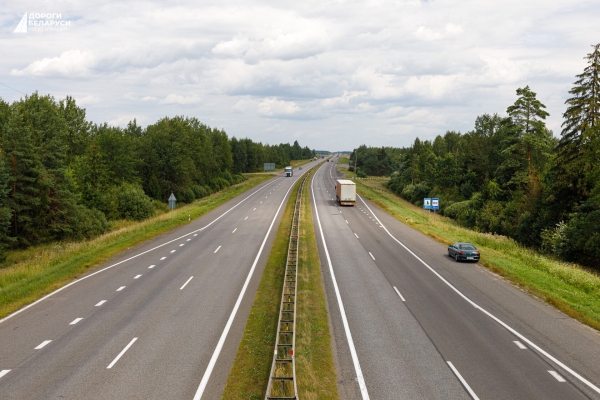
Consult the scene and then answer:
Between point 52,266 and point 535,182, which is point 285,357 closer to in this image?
point 52,266

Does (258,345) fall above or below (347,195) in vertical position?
below

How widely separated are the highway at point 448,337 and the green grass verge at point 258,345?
7.13 ft

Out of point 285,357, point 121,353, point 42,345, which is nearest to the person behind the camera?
point 285,357

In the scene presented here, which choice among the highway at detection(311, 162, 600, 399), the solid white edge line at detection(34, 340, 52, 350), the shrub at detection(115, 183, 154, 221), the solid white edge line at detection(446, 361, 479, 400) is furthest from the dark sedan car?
the shrub at detection(115, 183, 154, 221)

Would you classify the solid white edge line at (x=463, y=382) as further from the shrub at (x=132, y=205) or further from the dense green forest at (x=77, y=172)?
the shrub at (x=132, y=205)

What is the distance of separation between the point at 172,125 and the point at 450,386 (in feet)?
→ 254

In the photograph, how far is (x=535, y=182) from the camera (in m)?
48.1

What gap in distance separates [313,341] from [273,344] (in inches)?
53.4

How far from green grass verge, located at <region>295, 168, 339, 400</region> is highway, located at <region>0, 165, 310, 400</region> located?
7.10 feet

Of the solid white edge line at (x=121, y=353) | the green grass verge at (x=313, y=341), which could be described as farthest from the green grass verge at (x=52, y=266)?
the green grass verge at (x=313, y=341)

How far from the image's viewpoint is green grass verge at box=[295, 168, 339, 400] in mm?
11688

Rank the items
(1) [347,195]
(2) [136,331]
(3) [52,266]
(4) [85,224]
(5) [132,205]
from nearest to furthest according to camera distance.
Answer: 1. (2) [136,331]
2. (3) [52,266]
3. (4) [85,224]
4. (5) [132,205]
5. (1) [347,195]

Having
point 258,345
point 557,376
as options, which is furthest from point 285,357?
point 557,376

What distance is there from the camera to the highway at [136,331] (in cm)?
1166
